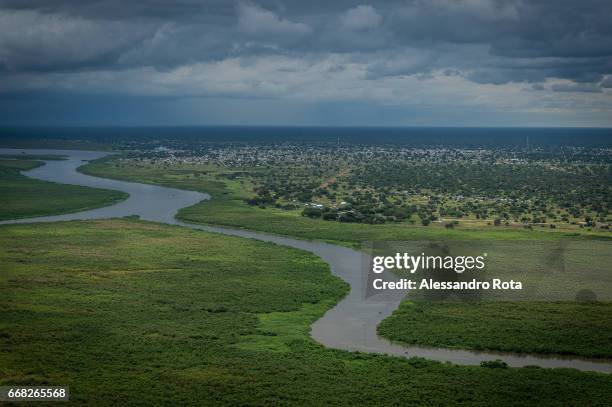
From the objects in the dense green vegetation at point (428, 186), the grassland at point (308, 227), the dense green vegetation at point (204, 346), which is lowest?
the dense green vegetation at point (204, 346)

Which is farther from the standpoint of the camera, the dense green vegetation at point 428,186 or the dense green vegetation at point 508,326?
the dense green vegetation at point 428,186

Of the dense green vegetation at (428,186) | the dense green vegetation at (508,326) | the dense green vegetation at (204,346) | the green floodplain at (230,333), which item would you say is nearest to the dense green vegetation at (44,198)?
the dense green vegetation at (428,186)

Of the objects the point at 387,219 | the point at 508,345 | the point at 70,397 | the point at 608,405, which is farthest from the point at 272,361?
the point at 387,219

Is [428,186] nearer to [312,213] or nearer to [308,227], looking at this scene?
[312,213]

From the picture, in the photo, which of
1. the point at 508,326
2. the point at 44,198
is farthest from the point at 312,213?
the point at 508,326

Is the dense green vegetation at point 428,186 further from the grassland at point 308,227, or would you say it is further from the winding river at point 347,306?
the winding river at point 347,306

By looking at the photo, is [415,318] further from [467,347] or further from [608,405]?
[608,405]
